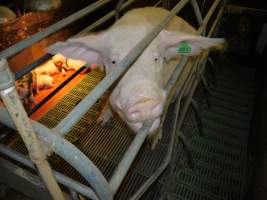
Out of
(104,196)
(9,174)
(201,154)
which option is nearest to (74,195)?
(104,196)

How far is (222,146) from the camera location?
124 inches

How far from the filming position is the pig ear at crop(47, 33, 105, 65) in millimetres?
2036

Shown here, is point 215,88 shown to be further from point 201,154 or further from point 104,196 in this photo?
point 104,196

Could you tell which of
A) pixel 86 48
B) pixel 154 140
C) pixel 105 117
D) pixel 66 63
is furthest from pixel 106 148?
pixel 66 63

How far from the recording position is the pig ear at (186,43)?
204cm

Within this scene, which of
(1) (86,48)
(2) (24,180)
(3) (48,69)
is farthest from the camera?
(3) (48,69)

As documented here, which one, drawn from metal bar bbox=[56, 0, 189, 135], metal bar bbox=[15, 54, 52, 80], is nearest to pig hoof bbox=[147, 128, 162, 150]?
metal bar bbox=[15, 54, 52, 80]

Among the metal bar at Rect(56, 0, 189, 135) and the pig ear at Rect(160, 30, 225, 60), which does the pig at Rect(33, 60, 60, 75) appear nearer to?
the pig ear at Rect(160, 30, 225, 60)

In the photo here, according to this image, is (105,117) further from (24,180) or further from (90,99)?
(90,99)

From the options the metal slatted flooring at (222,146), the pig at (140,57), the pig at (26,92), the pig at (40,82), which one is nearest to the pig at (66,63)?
the pig at (40,82)

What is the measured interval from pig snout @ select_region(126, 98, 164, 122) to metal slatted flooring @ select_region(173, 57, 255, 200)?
4.45ft

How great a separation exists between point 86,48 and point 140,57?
1.95ft

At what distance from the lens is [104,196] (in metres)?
1.00

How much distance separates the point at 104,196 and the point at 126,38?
1501 millimetres
